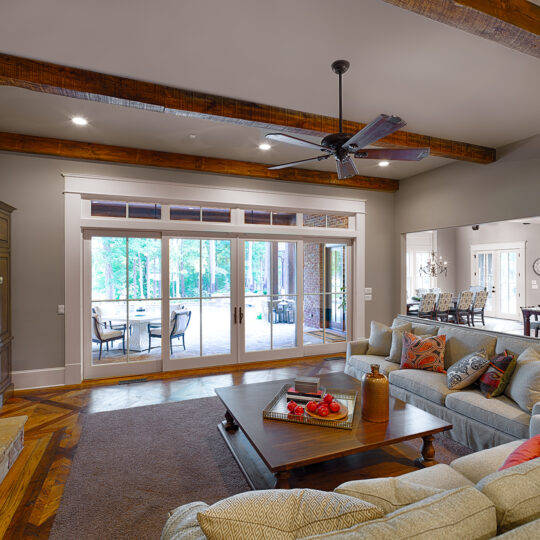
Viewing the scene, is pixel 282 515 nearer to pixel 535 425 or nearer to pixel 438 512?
pixel 438 512

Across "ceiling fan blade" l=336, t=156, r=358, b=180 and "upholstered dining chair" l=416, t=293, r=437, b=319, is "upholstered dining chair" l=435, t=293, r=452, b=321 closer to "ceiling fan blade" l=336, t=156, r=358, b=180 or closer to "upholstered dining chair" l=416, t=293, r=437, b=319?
"upholstered dining chair" l=416, t=293, r=437, b=319

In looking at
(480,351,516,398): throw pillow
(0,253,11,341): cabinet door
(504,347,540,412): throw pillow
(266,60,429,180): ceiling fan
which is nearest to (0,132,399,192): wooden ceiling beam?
(0,253,11,341): cabinet door

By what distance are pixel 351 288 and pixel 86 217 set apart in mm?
4144

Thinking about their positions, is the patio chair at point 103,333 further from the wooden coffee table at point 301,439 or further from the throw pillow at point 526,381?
the throw pillow at point 526,381

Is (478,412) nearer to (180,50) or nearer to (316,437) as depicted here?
(316,437)

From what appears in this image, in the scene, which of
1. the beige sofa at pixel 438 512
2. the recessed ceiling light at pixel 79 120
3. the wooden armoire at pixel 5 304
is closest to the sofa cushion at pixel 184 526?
the beige sofa at pixel 438 512

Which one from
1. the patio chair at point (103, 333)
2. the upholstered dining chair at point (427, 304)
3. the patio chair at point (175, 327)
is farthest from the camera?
the upholstered dining chair at point (427, 304)

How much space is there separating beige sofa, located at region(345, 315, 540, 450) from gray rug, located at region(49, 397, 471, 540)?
0.23 meters

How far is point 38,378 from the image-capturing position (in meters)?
4.14

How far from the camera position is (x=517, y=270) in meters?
9.27

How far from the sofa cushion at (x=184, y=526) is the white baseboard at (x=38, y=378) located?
3.77m

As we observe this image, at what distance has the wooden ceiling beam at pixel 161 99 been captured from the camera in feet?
8.31

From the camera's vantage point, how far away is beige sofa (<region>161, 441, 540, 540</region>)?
84 centimetres

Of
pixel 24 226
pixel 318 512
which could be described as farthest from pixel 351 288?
pixel 318 512
